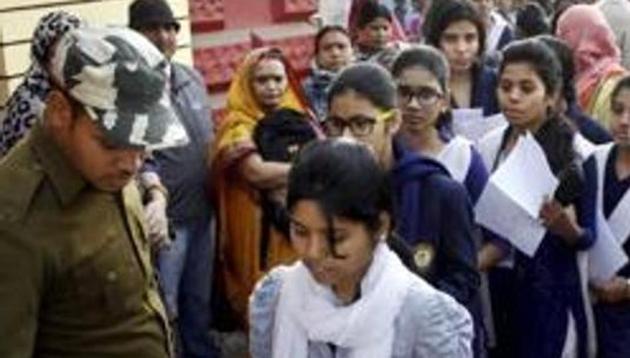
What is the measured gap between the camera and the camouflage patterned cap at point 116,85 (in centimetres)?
228

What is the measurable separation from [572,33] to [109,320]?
3951 mm

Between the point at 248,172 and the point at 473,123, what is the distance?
0.90 metres

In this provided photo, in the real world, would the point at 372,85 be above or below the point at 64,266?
above

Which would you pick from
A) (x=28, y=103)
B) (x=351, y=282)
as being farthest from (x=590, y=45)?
(x=351, y=282)

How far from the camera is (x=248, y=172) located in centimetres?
471

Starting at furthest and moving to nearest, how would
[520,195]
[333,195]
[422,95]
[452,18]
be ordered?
1. [452,18]
2. [520,195]
3. [422,95]
4. [333,195]

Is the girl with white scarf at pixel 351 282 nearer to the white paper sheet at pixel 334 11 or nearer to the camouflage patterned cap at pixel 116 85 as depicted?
the camouflage patterned cap at pixel 116 85

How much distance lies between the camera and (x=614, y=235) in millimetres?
4129

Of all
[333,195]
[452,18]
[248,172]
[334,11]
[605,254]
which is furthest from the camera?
[334,11]

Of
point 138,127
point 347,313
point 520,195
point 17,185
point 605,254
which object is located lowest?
point 605,254

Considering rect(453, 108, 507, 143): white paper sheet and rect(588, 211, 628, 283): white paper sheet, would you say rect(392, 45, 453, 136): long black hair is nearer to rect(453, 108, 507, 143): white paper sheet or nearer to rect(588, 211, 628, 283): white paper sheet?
rect(588, 211, 628, 283): white paper sheet

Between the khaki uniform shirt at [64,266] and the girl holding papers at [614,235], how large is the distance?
205cm

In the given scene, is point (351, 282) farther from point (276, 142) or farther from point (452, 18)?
point (452, 18)

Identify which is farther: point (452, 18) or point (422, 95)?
point (452, 18)
